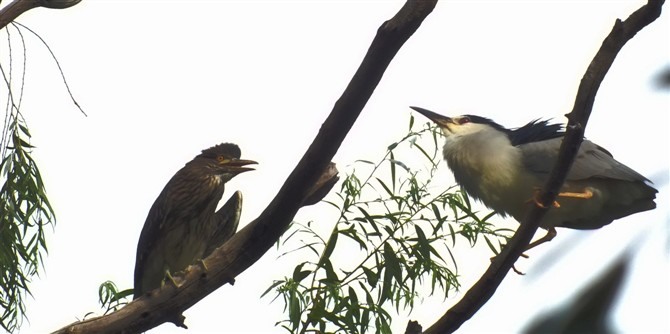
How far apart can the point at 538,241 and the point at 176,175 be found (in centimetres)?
217

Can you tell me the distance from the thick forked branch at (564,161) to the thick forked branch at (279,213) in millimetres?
498

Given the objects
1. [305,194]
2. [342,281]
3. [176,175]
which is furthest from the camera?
[176,175]

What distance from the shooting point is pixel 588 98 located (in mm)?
2500

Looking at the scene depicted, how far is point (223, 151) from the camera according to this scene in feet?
17.3

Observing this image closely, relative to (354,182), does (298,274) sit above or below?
below

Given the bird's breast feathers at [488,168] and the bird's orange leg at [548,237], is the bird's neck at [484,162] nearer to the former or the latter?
the bird's breast feathers at [488,168]

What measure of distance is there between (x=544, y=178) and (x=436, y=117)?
1.03 meters

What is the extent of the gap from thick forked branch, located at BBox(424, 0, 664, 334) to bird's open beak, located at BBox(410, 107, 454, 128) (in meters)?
1.69

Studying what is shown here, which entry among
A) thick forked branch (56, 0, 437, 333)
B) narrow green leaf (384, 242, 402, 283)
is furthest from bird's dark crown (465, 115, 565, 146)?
thick forked branch (56, 0, 437, 333)

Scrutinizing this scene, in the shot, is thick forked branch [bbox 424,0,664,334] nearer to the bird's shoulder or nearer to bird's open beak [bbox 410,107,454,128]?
the bird's shoulder

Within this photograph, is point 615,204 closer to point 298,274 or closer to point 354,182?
point 354,182

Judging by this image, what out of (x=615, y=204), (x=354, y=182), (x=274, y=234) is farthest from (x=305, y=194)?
(x=615, y=204)

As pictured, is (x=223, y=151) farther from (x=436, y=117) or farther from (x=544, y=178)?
(x=544, y=178)

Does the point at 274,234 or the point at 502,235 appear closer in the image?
the point at 274,234
